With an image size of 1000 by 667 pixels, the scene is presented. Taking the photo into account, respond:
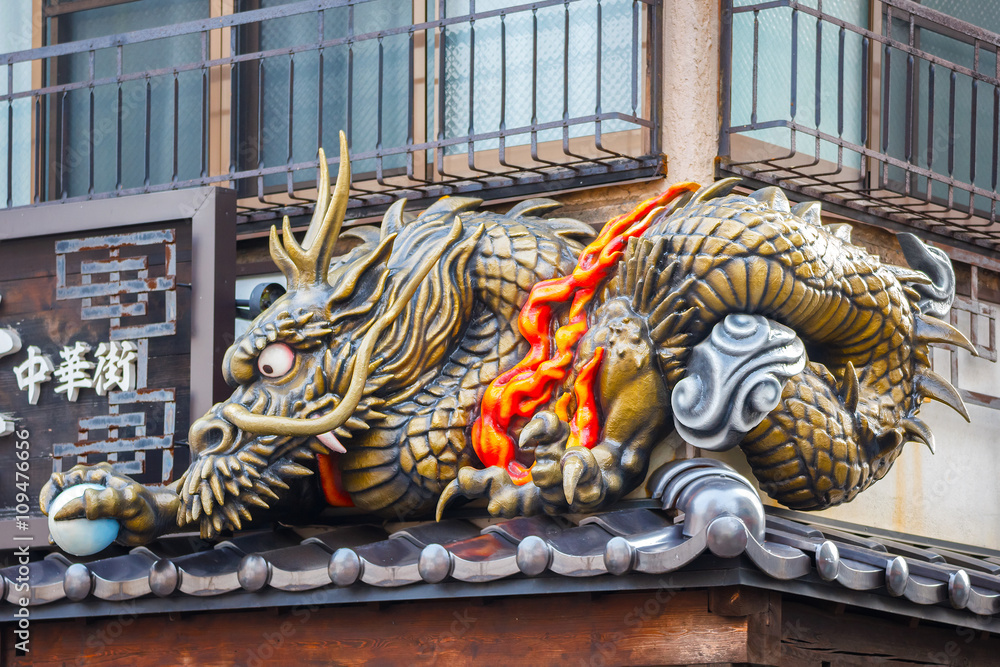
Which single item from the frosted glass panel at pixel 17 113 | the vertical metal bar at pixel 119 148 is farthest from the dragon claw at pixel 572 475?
the frosted glass panel at pixel 17 113

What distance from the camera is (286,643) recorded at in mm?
6812

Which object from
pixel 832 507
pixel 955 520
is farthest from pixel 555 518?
pixel 955 520

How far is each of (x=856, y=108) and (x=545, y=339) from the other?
2376mm

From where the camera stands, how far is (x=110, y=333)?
7855 millimetres

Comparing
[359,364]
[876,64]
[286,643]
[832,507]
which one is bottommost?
[286,643]

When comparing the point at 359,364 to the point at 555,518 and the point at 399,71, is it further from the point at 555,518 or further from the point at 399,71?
the point at 399,71

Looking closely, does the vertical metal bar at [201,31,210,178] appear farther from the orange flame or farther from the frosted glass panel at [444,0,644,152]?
the orange flame

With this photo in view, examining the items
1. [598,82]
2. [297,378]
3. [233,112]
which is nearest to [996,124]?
[598,82]

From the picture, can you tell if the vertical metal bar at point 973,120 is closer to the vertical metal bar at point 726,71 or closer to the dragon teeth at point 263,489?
the vertical metal bar at point 726,71

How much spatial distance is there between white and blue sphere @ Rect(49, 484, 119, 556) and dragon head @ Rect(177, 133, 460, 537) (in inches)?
13.2

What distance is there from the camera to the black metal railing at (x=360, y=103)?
299 inches

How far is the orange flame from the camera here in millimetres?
6887

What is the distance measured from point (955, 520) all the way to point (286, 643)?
144 inches

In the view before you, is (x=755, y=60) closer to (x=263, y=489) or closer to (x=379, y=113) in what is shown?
(x=379, y=113)
